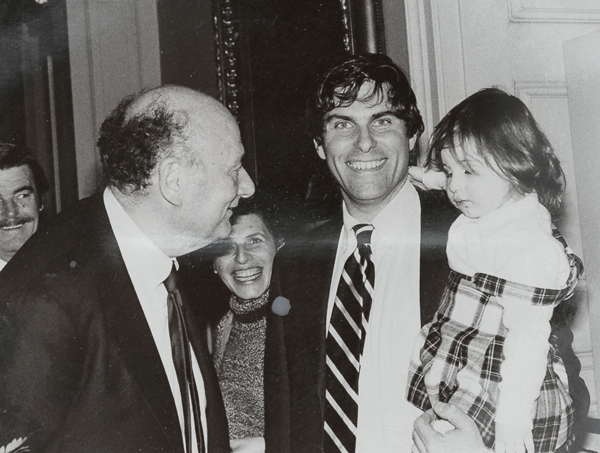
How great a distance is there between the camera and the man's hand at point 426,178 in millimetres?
925

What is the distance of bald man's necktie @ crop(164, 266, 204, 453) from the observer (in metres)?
0.92

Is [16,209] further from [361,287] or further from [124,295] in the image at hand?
[361,287]

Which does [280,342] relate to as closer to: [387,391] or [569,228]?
[387,391]

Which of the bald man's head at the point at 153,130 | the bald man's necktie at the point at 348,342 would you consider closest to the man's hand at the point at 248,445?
the bald man's necktie at the point at 348,342

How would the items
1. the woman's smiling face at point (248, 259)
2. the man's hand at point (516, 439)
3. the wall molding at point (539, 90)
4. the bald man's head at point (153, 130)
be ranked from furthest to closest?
the wall molding at point (539, 90) → the woman's smiling face at point (248, 259) → the bald man's head at point (153, 130) → the man's hand at point (516, 439)

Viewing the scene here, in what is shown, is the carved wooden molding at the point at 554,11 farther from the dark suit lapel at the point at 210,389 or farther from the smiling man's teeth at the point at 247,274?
the dark suit lapel at the point at 210,389

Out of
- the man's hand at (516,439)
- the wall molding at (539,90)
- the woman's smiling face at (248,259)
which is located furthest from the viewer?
the wall molding at (539,90)

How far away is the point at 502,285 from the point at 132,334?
1.78 feet

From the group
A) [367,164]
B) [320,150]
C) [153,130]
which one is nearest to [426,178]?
[367,164]

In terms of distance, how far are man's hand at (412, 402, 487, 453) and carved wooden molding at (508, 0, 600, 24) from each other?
0.75m

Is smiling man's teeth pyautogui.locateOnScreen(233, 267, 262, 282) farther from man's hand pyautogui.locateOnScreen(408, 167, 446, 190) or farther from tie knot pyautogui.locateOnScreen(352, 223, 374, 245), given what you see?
man's hand pyautogui.locateOnScreen(408, 167, 446, 190)

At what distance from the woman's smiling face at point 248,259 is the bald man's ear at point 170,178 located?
13 cm

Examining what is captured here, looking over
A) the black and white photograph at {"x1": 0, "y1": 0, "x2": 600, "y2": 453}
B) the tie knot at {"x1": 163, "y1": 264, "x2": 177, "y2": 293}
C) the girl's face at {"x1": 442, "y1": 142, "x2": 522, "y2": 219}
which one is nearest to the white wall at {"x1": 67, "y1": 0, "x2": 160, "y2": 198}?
the black and white photograph at {"x1": 0, "y1": 0, "x2": 600, "y2": 453}

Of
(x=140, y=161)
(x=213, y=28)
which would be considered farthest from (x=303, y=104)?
(x=140, y=161)
